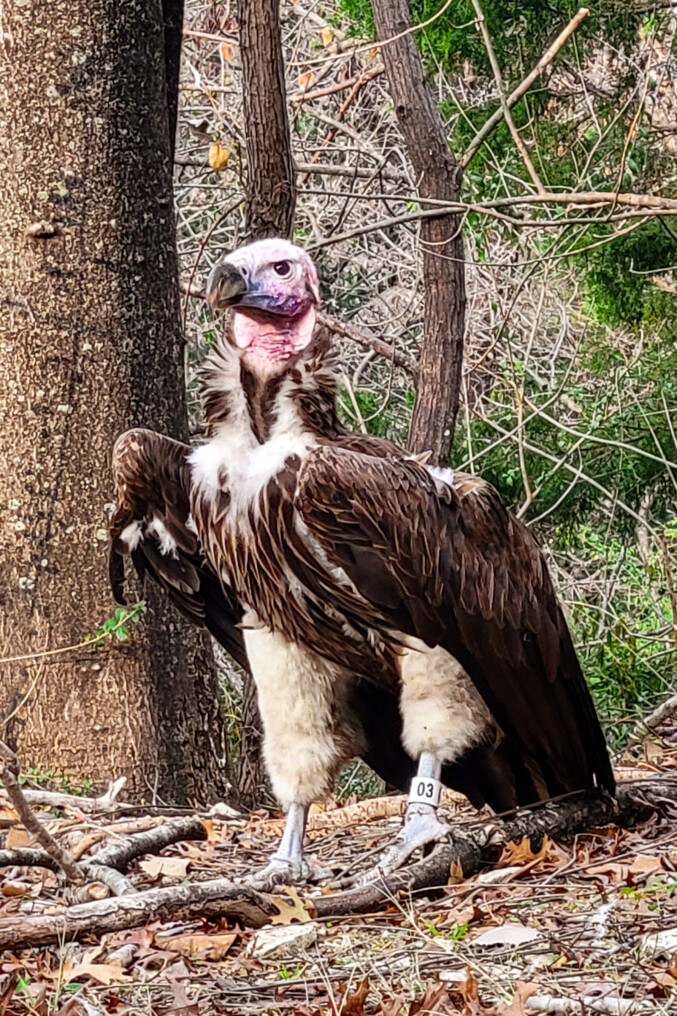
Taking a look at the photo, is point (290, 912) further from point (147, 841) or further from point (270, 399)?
point (270, 399)

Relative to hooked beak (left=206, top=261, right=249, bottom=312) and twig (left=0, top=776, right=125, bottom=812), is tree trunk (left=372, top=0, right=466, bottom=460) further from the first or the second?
hooked beak (left=206, top=261, right=249, bottom=312)

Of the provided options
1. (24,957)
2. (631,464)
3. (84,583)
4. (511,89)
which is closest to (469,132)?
(511,89)

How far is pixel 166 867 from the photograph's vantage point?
416cm

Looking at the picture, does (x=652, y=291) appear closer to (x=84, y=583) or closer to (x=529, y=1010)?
(x=84, y=583)

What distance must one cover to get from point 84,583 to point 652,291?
3.60 m

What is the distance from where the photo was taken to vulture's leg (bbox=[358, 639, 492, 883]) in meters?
4.06

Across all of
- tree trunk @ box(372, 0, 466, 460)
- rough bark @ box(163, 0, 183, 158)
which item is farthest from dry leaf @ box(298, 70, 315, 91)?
rough bark @ box(163, 0, 183, 158)

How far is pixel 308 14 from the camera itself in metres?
9.16

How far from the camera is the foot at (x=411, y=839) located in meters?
3.97

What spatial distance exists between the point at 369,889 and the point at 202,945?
54cm

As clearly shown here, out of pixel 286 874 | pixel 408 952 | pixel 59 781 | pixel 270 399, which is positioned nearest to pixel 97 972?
pixel 408 952

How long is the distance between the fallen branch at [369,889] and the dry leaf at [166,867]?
0.30 metres

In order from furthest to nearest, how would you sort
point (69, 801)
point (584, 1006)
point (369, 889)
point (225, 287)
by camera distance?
point (69, 801) < point (225, 287) < point (369, 889) < point (584, 1006)

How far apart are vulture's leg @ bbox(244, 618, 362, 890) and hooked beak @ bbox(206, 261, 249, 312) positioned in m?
0.90
